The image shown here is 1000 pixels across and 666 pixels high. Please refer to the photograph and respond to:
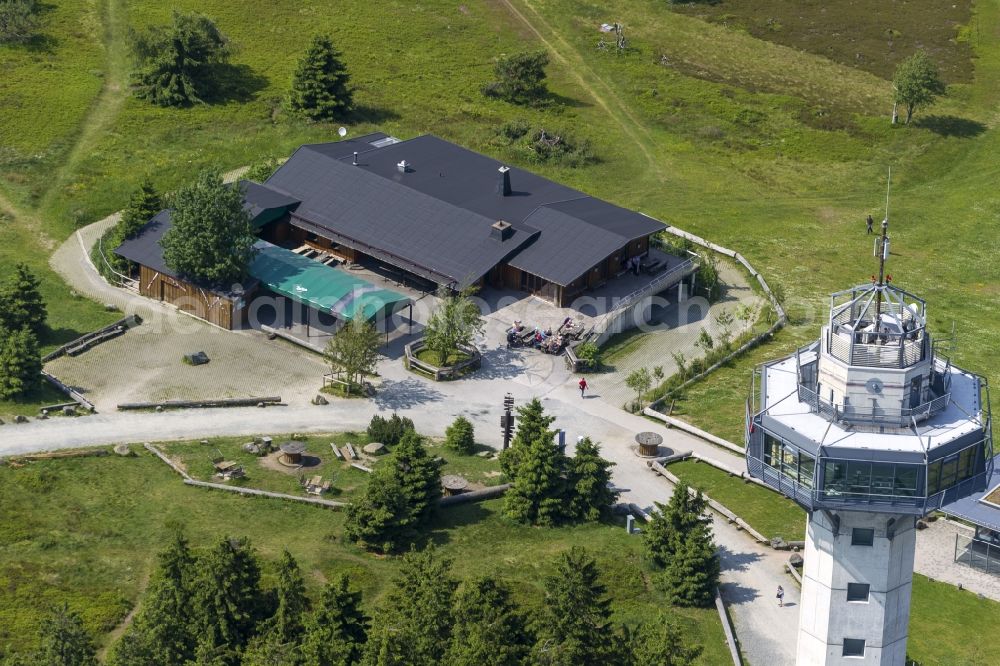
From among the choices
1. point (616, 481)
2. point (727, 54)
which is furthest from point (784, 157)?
Answer: point (616, 481)

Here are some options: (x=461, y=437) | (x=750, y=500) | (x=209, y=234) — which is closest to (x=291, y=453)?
(x=461, y=437)

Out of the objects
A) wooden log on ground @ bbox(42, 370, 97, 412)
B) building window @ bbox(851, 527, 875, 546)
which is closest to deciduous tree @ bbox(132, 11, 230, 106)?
wooden log on ground @ bbox(42, 370, 97, 412)

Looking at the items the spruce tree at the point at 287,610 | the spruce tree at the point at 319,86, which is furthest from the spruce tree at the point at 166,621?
the spruce tree at the point at 319,86

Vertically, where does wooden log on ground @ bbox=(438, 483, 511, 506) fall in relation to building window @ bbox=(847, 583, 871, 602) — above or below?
below

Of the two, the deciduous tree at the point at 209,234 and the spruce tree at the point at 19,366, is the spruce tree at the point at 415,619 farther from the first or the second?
the deciduous tree at the point at 209,234

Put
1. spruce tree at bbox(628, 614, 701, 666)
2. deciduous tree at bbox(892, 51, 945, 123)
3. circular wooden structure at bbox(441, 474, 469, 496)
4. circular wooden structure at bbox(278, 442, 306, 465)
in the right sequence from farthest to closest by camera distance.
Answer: deciduous tree at bbox(892, 51, 945, 123) → circular wooden structure at bbox(278, 442, 306, 465) → circular wooden structure at bbox(441, 474, 469, 496) → spruce tree at bbox(628, 614, 701, 666)

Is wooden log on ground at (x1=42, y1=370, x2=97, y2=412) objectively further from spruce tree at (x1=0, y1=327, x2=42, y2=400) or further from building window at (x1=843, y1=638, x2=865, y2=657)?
building window at (x1=843, y1=638, x2=865, y2=657)
